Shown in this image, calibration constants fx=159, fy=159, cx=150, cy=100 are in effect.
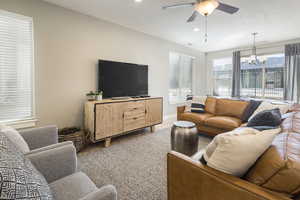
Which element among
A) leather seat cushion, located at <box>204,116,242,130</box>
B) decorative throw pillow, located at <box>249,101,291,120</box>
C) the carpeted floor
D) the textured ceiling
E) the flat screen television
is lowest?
the carpeted floor

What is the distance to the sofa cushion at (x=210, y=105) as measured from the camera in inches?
152

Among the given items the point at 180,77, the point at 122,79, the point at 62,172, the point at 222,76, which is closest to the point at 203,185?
the point at 62,172

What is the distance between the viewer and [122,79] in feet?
11.9

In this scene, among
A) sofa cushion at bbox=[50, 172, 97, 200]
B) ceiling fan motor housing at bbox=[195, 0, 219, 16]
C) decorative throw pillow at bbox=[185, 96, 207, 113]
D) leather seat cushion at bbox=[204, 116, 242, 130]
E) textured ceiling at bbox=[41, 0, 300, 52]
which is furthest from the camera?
decorative throw pillow at bbox=[185, 96, 207, 113]

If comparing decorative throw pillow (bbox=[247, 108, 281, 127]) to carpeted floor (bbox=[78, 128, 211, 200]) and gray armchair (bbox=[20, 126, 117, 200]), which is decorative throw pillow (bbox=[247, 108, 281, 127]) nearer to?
carpeted floor (bbox=[78, 128, 211, 200])

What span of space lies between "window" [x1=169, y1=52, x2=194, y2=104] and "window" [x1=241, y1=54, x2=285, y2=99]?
204cm

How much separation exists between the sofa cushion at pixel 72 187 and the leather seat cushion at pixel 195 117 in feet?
9.12

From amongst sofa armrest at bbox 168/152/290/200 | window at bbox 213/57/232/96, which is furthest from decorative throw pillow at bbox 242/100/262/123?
window at bbox 213/57/232/96

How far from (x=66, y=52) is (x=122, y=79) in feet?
4.01

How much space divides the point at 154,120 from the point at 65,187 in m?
2.87

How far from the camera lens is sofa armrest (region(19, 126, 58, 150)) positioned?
172cm

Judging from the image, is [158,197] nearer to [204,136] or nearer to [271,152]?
[271,152]

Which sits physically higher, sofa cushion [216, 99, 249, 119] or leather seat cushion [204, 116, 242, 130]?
sofa cushion [216, 99, 249, 119]

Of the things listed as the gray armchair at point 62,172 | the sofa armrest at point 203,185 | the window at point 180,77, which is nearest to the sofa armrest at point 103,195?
the gray armchair at point 62,172
